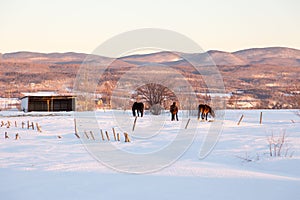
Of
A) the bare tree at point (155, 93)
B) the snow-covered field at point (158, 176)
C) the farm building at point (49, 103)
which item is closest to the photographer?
the snow-covered field at point (158, 176)

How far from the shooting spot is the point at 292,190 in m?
6.94

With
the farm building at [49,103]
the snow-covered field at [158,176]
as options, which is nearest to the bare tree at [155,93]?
the farm building at [49,103]

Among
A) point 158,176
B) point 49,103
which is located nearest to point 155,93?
point 49,103

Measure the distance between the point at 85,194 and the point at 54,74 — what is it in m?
142

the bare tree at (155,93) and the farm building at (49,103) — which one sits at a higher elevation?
the bare tree at (155,93)

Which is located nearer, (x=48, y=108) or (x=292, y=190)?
(x=292, y=190)

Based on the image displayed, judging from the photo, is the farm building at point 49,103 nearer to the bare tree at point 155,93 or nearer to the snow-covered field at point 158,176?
the bare tree at point 155,93

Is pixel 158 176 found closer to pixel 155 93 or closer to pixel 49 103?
pixel 155 93

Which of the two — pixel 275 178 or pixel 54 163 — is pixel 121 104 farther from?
pixel 275 178

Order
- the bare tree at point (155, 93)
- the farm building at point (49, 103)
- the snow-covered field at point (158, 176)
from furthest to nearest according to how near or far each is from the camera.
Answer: the farm building at point (49, 103) → the bare tree at point (155, 93) → the snow-covered field at point (158, 176)

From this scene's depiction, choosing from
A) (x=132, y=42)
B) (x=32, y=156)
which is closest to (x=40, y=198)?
(x=32, y=156)

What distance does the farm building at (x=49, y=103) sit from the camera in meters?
48.3

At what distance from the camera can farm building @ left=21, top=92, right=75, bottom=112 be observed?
48281 millimetres

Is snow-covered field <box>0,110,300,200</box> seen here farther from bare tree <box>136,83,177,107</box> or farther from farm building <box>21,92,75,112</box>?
farm building <box>21,92,75,112</box>
